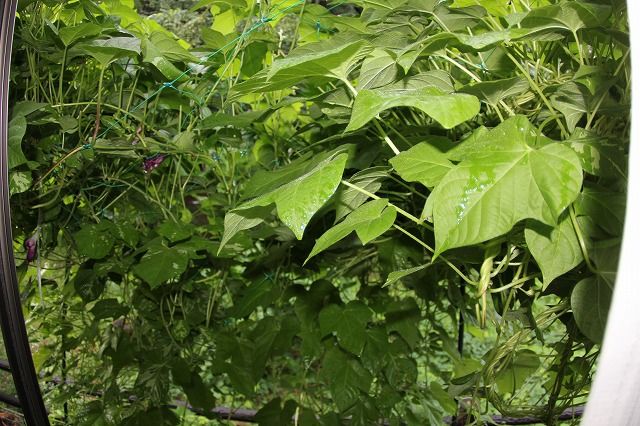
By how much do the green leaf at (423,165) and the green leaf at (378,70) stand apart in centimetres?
12

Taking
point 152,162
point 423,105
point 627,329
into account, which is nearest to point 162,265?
point 152,162

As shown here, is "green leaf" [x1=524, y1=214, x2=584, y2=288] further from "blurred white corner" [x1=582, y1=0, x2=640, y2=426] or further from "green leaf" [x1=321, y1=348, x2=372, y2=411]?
"green leaf" [x1=321, y1=348, x2=372, y2=411]

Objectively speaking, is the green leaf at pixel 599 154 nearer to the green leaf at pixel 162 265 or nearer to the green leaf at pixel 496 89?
the green leaf at pixel 496 89

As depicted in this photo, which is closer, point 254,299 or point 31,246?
point 31,246

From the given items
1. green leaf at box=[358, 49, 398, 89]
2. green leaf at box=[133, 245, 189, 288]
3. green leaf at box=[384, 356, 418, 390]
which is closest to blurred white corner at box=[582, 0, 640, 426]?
green leaf at box=[358, 49, 398, 89]

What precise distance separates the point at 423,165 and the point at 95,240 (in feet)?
2.62

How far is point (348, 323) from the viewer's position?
1.20 m

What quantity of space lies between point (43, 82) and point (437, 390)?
1.05m

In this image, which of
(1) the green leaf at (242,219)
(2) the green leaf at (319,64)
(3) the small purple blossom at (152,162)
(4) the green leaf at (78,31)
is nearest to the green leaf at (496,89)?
(2) the green leaf at (319,64)

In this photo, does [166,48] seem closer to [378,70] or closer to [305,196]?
[378,70]

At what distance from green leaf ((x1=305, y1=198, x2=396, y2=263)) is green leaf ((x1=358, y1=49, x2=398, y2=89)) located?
15cm

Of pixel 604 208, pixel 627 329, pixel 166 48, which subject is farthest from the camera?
pixel 166 48

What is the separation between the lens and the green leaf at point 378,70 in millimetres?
678

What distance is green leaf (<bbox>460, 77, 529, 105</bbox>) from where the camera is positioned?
635mm
